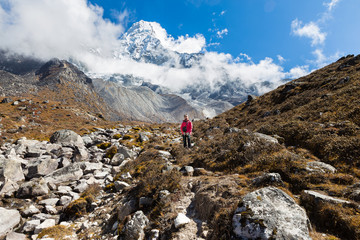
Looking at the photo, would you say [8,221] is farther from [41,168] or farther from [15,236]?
[41,168]

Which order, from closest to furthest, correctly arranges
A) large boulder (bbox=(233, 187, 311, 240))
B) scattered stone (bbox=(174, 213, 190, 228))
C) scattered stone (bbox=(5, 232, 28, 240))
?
large boulder (bbox=(233, 187, 311, 240)), scattered stone (bbox=(174, 213, 190, 228)), scattered stone (bbox=(5, 232, 28, 240))

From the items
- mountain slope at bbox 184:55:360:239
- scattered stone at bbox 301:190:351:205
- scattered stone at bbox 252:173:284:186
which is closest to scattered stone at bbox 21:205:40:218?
mountain slope at bbox 184:55:360:239

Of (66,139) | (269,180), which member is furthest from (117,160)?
(269,180)

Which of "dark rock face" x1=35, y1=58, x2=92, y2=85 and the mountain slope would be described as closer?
the mountain slope

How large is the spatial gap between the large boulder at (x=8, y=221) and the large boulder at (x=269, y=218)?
946 centimetres

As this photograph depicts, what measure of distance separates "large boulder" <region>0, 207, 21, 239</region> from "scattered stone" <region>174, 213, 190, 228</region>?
7578 mm

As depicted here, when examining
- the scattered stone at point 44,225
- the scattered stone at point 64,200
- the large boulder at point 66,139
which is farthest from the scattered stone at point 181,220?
the large boulder at point 66,139

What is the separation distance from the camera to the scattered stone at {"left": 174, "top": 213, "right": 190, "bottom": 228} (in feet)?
16.3

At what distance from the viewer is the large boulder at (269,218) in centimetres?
351

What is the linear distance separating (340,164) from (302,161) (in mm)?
1595

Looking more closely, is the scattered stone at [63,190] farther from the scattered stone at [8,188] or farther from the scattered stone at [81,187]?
the scattered stone at [8,188]

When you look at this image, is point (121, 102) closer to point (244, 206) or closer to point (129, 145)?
point (129, 145)

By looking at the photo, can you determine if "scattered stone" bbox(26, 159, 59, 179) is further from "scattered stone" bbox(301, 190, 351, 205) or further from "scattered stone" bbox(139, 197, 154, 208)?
"scattered stone" bbox(301, 190, 351, 205)

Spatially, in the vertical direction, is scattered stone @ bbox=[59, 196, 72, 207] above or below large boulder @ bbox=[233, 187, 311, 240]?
below
